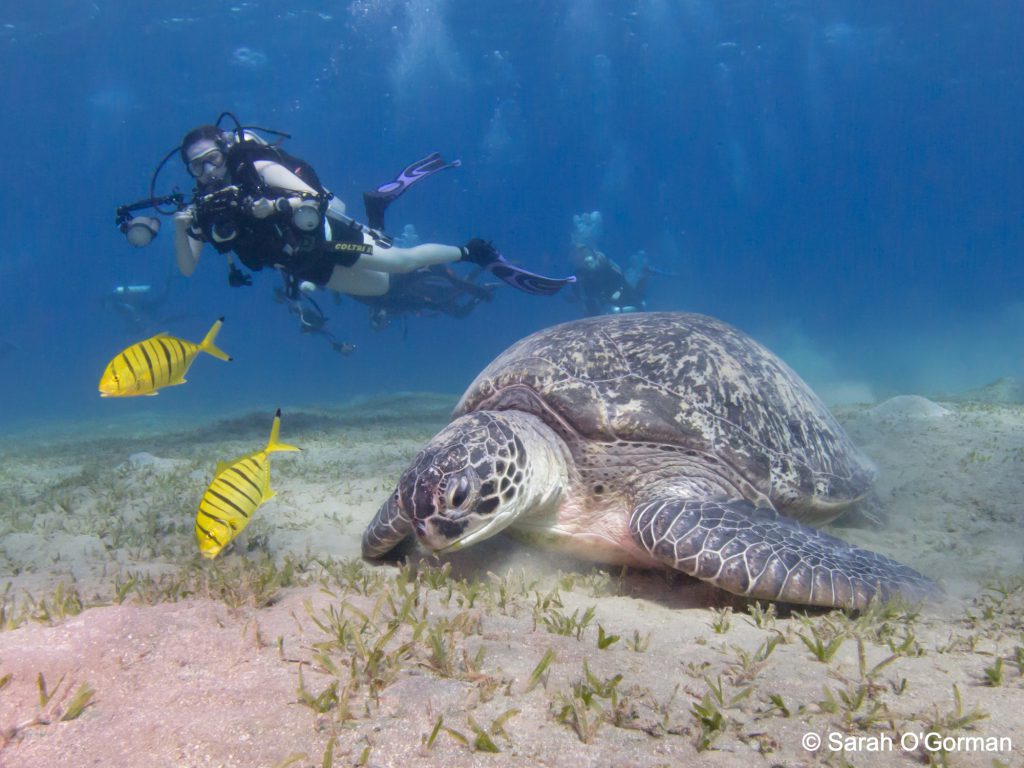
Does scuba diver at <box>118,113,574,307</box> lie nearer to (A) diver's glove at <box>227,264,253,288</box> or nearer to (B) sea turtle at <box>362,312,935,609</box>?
(A) diver's glove at <box>227,264,253,288</box>

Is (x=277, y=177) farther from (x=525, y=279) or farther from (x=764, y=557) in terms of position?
(x=764, y=557)

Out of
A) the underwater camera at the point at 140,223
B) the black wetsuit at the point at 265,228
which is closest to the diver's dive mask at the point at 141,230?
the underwater camera at the point at 140,223

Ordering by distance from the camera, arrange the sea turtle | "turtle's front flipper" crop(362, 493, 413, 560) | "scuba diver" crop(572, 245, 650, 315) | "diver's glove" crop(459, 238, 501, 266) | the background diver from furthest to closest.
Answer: the background diver, "scuba diver" crop(572, 245, 650, 315), "diver's glove" crop(459, 238, 501, 266), "turtle's front flipper" crop(362, 493, 413, 560), the sea turtle

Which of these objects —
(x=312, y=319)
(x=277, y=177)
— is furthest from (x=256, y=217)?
(x=312, y=319)

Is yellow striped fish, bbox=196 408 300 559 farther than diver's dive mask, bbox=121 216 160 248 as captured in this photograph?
No

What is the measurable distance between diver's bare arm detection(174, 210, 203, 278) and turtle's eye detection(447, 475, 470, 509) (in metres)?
6.08

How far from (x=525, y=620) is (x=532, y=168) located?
265 ft

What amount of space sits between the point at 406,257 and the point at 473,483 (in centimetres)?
691

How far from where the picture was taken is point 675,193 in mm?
98188

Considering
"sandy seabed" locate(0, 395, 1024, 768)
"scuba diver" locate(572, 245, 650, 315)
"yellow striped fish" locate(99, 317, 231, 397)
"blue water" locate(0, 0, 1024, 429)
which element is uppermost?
"blue water" locate(0, 0, 1024, 429)

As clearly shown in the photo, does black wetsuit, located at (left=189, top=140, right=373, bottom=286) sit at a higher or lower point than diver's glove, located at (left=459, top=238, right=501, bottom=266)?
lower

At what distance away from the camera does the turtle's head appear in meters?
2.79

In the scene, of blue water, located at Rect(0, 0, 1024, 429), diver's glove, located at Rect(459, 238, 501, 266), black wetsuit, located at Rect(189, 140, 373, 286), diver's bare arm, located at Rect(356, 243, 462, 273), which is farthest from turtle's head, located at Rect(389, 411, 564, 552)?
blue water, located at Rect(0, 0, 1024, 429)

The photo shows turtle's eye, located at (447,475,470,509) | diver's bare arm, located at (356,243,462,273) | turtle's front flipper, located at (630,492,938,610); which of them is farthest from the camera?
diver's bare arm, located at (356,243,462,273)
